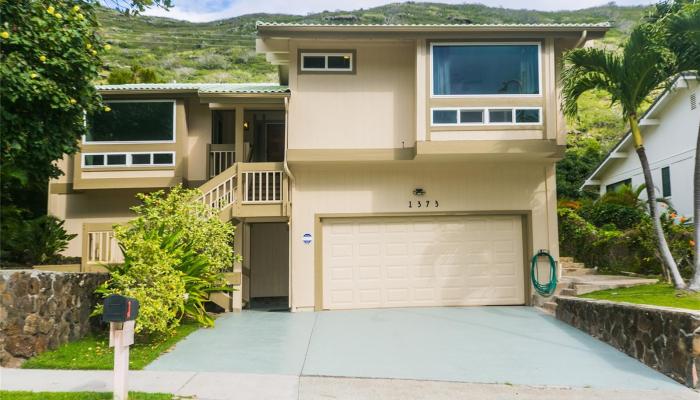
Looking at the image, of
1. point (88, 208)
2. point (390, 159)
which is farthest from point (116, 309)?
point (88, 208)

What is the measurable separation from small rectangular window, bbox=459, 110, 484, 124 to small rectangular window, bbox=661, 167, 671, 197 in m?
→ 9.98

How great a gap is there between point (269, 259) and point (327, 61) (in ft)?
18.1

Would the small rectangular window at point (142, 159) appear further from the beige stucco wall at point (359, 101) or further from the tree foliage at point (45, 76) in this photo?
the beige stucco wall at point (359, 101)

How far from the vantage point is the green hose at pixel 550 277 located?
36.2 ft

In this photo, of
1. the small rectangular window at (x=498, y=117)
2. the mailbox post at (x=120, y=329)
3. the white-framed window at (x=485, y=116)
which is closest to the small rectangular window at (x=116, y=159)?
the white-framed window at (x=485, y=116)

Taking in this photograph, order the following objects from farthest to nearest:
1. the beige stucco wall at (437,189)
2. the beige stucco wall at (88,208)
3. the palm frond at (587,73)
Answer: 1. the beige stucco wall at (88,208)
2. the beige stucco wall at (437,189)
3. the palm frond at (587,73)

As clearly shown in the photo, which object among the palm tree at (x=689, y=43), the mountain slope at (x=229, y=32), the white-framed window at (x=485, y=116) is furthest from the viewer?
the mountain slope at (x=229, y=32)

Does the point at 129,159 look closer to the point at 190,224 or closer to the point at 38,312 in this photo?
the point at 190,224

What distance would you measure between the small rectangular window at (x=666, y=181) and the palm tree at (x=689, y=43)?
376 inches

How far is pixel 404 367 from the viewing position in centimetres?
655

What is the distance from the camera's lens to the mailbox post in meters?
4.71

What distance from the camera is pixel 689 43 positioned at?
27.3ft

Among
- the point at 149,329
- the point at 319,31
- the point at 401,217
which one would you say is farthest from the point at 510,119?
the point at 149,329

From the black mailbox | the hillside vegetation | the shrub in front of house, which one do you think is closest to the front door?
the hillside vegetation
